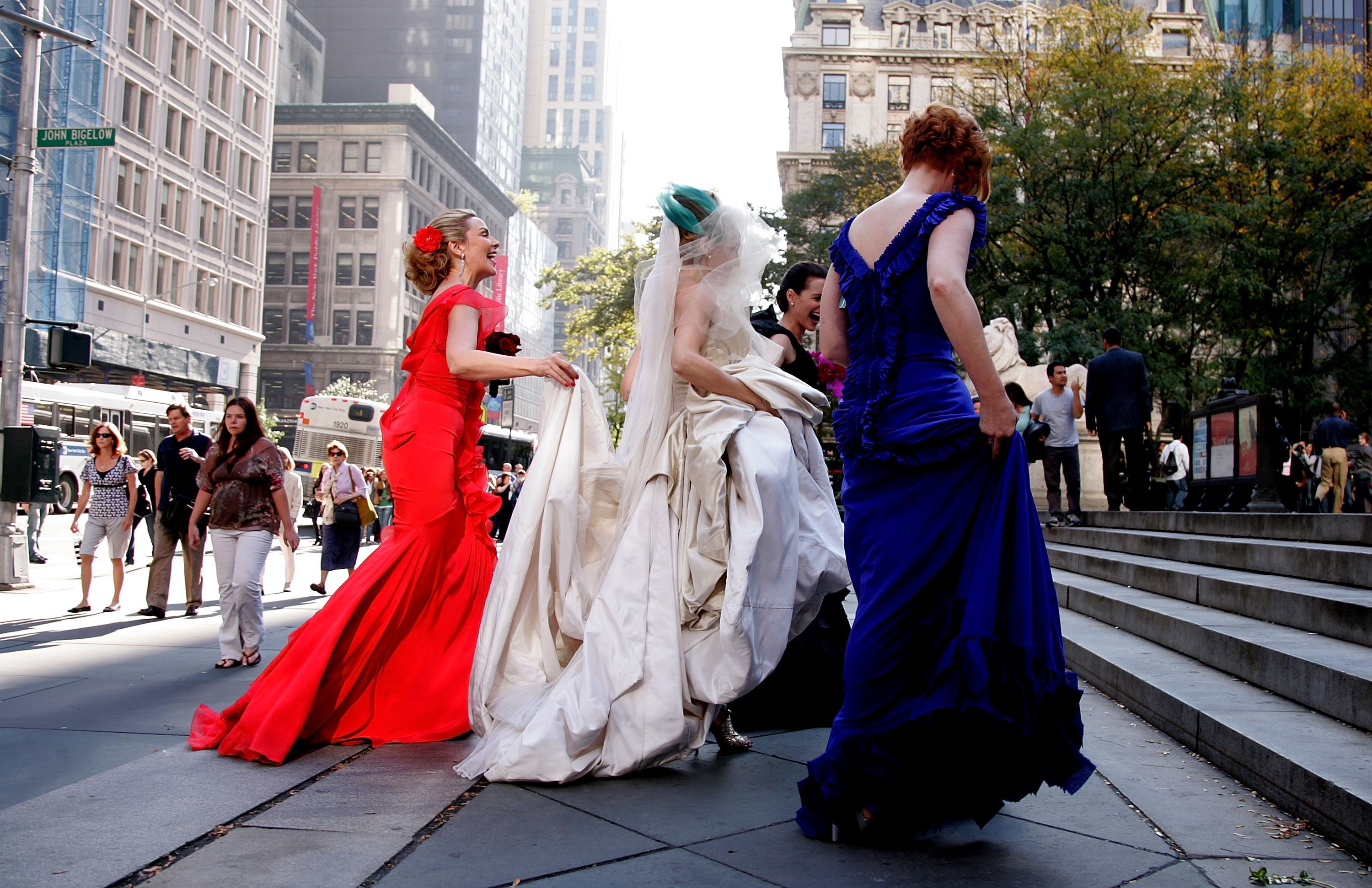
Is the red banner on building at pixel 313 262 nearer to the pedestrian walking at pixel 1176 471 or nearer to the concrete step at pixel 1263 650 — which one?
the pedestrian walking at pixel 1176 471

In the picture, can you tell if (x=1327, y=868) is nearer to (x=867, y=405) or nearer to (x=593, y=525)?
(x=867, y=405)

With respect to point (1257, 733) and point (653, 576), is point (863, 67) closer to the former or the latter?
point (653, 576)

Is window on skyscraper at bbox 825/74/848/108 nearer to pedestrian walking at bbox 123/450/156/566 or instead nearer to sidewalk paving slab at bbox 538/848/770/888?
pedestrian walking at bbox 123/450/156/566

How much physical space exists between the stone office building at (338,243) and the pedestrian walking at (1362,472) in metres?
65.4

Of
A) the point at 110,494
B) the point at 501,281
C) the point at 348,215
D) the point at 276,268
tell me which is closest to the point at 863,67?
the point at 501,281

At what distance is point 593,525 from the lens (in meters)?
4.61

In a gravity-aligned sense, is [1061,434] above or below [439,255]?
below

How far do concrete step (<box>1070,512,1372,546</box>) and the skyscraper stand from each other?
4111 inches

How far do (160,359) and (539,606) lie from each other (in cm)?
4902

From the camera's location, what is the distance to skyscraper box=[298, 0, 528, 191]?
109438mm

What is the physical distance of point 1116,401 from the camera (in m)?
12.0

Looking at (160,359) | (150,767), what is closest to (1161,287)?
(150,767)

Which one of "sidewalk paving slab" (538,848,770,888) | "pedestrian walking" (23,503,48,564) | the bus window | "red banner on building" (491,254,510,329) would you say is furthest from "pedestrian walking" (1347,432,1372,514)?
"red banner on building" (491,254,510,329)

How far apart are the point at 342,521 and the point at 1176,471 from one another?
1444cm
